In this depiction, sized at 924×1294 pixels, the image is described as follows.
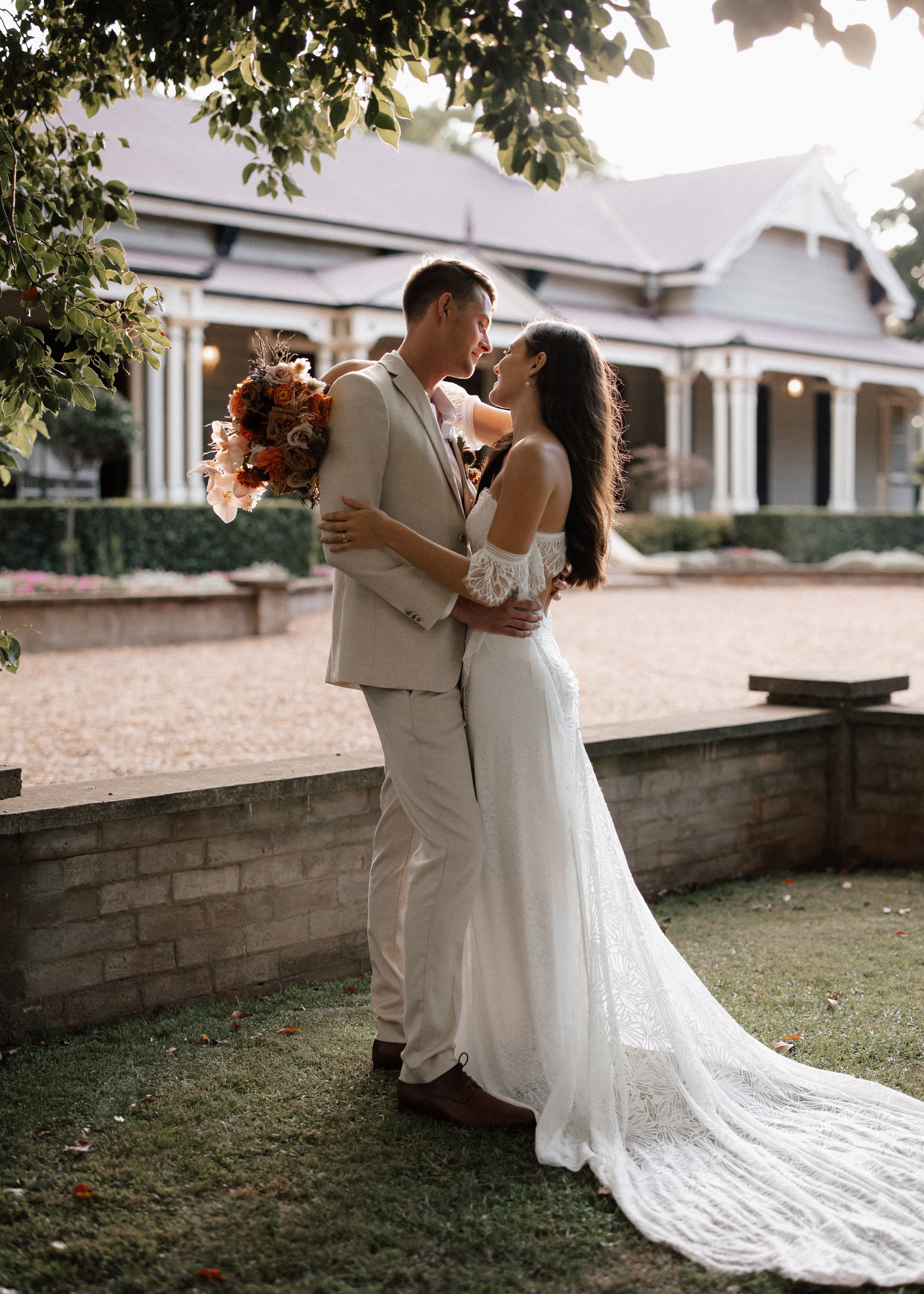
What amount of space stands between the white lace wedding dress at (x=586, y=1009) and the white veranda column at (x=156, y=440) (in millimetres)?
14370

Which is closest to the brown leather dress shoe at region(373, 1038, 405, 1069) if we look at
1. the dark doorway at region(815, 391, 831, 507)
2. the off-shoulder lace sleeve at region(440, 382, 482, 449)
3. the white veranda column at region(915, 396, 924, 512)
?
the off-shoulder lace sleeve at region(440, 382, 482, 449)

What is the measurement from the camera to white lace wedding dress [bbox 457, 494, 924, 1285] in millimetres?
2898

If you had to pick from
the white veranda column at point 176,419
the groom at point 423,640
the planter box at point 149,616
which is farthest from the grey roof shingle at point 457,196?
the groom at point 423,640

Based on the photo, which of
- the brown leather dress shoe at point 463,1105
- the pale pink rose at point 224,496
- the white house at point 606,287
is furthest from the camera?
Answer: the white house at point 606,287

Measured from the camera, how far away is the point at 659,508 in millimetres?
22578

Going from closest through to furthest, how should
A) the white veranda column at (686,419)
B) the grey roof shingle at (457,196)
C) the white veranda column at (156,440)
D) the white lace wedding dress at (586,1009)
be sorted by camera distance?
the white lace wedding dress at (586,1009) → the white veranda column at (156,440) → the grey roof shingle at (457,196) → the white veranda column at (686,419)

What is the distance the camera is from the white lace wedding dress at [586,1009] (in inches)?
114

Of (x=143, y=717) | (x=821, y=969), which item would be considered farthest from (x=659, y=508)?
(x=821, y=969)

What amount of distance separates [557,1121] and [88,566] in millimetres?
11835

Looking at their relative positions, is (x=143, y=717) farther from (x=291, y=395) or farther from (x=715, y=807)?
(x=291, y=395)

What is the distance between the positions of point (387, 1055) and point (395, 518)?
4.90 ft

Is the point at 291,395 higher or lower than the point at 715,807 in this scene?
higher

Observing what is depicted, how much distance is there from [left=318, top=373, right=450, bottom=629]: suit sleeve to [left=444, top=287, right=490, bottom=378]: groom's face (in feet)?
0.83

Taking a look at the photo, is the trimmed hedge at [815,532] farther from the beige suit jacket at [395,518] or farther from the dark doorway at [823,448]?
the beige suit jacket at [395,518]
